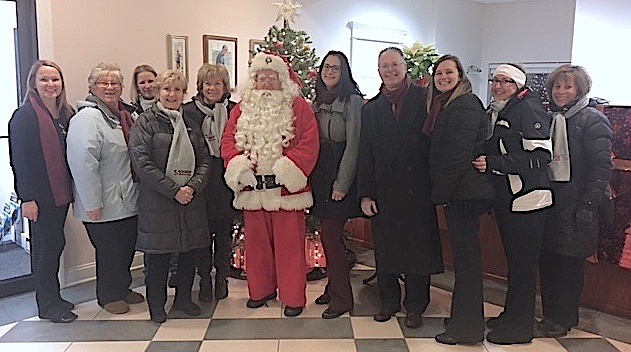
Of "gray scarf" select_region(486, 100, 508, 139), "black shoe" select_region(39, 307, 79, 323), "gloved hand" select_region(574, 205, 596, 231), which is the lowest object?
"black shoe" select_region(39, 307, 79, 323)

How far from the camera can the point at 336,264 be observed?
3.23 meters

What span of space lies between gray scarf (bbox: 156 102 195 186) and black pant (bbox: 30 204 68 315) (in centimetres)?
75

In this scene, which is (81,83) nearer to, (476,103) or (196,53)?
(196,53)

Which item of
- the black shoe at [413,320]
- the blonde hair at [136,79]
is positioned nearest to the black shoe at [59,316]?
the blonde hair at [136,79]

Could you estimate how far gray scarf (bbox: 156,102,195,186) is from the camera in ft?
9.87

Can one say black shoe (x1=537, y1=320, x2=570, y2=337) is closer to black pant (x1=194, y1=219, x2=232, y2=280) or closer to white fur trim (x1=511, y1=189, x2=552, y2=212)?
white fur trim (x1=511, y1=189, x2=552, y2=212)

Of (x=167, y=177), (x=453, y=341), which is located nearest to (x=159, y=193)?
(x=167, y=177)

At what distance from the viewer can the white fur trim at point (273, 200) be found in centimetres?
310

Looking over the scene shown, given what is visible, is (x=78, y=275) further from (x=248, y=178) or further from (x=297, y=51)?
(x=297, y=51)

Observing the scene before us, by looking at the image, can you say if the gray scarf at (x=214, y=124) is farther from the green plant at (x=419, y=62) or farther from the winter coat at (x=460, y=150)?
the green plant at (x=419, y=62)

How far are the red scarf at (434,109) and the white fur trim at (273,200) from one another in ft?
2.59

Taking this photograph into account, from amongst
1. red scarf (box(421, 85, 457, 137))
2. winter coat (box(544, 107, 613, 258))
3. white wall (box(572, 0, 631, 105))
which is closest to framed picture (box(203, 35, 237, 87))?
red scarf (box(421, 85, 457, 137))

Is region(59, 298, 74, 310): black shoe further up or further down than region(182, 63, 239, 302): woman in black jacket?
further down

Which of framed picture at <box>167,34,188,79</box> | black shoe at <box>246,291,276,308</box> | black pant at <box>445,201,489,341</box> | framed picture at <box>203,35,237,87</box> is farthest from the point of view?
framed picture at <box>203,35,237,87</box>
